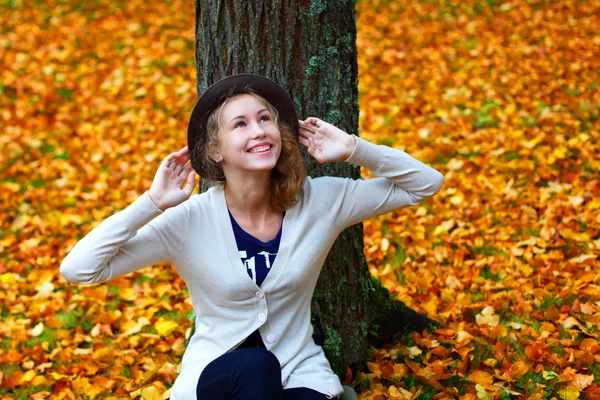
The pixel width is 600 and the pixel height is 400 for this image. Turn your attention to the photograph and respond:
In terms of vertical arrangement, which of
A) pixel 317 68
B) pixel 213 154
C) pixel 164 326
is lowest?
pixel 164 326

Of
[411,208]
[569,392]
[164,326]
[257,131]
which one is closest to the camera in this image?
[257,131]

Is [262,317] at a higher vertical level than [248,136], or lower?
lower

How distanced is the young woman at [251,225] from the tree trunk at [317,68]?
1.19ft

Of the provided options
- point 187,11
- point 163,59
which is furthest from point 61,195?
point 187,11

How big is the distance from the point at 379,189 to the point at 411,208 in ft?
7.30

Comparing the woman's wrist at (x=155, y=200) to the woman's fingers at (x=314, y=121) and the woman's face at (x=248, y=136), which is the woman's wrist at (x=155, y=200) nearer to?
the woman's face at (x=248, y=136)

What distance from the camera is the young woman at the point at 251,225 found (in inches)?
86.8

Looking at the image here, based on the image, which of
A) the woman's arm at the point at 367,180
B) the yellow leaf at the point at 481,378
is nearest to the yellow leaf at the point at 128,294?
the woman's arm at the point at 367,180

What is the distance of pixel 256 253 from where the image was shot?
2.31m

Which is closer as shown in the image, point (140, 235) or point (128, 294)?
point (140, 235)

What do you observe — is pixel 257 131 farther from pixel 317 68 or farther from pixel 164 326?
pixel 164 326

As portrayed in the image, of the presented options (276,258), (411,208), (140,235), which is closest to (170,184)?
(140,235)

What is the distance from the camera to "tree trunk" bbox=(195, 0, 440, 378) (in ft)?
8.59

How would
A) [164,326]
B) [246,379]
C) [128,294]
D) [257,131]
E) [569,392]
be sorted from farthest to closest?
1. [128,294]
2. [164,326]
3. [569,392]
4. [257,131]
5. [246,379]
